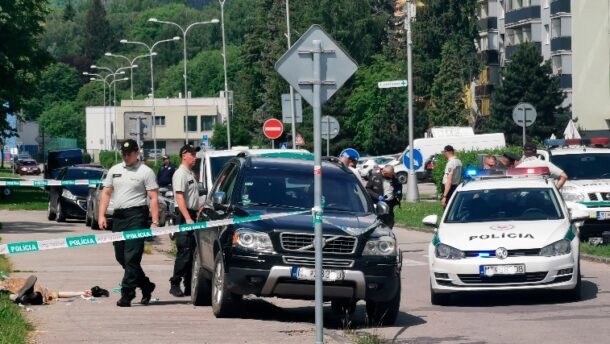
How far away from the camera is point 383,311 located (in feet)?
49.1

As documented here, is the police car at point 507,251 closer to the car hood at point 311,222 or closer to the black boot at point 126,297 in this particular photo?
the car hood at point 311,222

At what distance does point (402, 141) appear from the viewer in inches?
3720

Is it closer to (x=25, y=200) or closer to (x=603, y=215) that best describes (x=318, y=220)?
(x=603, y=215)

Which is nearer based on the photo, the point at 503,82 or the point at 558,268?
the point at 558,268

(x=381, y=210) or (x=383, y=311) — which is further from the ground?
(x=381, y=210)

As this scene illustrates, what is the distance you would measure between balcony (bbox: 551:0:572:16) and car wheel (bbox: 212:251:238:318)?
76.4m

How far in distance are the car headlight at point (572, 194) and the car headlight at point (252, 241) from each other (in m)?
12.8

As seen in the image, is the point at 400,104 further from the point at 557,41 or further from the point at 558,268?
the point at 558,268

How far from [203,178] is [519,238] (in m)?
11.8

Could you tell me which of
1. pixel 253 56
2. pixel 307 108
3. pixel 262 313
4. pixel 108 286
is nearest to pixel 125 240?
pixel 262 313

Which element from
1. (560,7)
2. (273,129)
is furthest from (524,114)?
(560,7)

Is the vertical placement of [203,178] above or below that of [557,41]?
below

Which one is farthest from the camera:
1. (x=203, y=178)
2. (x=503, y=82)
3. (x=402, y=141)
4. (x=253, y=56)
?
(x=253, y=56)

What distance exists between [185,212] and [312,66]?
5460 millimetres
